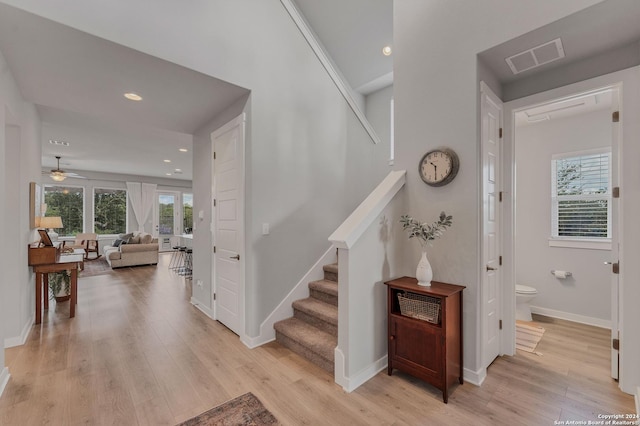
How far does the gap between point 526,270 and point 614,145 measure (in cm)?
225

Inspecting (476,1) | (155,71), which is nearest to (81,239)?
(155,71)

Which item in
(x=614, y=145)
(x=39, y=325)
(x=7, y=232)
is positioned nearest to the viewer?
(x=614, y=145)

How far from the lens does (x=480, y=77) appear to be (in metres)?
2.26

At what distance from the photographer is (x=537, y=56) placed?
2219 mm

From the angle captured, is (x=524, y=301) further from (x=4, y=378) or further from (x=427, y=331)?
(x=4, y=378)

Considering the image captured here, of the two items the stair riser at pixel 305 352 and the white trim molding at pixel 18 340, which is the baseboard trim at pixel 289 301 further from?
the white trim molding at pixel 18 340

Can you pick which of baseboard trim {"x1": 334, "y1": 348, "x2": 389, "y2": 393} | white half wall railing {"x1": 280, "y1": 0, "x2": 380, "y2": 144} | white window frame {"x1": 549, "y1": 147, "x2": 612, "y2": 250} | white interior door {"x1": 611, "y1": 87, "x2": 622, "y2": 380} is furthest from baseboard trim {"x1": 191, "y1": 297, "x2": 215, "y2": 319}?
white window frame {"x1": 549, "y1": 147, "x2": 612, "y2": 250}

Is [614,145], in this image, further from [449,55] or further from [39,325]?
[39,325]

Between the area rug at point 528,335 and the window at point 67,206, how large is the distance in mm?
11721

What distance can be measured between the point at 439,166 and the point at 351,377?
6.00 ft


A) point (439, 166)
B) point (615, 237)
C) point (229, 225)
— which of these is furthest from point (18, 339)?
point (615, 237)

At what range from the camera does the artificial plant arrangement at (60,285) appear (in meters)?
4.11

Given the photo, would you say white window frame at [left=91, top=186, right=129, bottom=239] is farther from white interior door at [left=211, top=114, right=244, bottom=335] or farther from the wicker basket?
the wicker basket

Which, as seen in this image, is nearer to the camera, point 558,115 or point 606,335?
point 606,335
